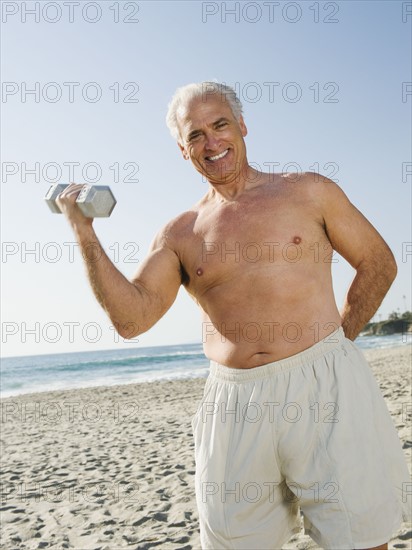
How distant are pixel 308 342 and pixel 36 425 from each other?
1133 cm

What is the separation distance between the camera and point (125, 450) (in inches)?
337

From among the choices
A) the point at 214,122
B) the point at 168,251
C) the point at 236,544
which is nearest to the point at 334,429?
the point at 236,544

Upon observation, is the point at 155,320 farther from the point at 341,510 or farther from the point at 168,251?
the point at 341,510

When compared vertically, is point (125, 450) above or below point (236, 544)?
below

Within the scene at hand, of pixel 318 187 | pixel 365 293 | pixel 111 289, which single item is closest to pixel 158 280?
pixel 111 289

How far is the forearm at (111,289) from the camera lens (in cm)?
228

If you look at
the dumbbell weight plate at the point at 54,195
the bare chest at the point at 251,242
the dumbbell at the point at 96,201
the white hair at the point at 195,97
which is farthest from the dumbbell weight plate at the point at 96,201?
the white hair at the point at 195,97

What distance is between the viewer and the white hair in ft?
9.16

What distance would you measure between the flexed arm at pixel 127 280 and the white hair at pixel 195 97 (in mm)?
559

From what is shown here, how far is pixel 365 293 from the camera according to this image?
266 centimetres

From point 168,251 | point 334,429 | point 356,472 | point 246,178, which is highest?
point 246,178

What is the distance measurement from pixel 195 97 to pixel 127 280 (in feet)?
3.14

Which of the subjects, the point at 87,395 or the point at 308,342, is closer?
the point at 308,342

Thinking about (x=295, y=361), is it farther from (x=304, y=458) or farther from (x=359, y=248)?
(x=359, y=248)
